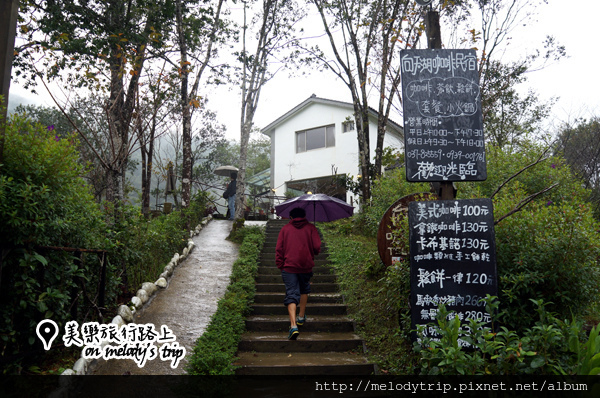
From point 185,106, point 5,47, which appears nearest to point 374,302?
point 5,47

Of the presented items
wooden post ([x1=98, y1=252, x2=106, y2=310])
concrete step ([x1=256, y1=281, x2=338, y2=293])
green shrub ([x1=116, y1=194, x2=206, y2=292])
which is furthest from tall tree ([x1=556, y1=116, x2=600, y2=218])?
wooden post ([x1=98, y1=252, x2=106, y2=310])

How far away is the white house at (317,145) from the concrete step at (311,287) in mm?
12779

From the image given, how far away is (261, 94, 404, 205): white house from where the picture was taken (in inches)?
870

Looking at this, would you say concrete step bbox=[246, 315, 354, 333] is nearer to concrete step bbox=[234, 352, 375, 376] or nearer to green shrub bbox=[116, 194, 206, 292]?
concrete step bbox=[234, 352, 375, 376]

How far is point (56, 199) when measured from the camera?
14.3ft

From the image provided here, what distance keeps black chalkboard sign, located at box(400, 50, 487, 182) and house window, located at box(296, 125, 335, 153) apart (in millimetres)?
17706

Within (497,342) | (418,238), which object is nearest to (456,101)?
(418,238)

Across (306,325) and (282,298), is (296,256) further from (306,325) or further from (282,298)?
(282,298)

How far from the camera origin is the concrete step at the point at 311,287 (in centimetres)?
892

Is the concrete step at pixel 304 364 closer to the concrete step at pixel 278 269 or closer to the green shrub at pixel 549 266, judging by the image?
the green shrub at pixel 549 266

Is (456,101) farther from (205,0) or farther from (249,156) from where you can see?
(249,156)

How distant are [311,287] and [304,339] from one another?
2562 millimetres

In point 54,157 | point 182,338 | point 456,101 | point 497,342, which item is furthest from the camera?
point 182,338

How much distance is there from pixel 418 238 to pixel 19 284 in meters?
3.96
